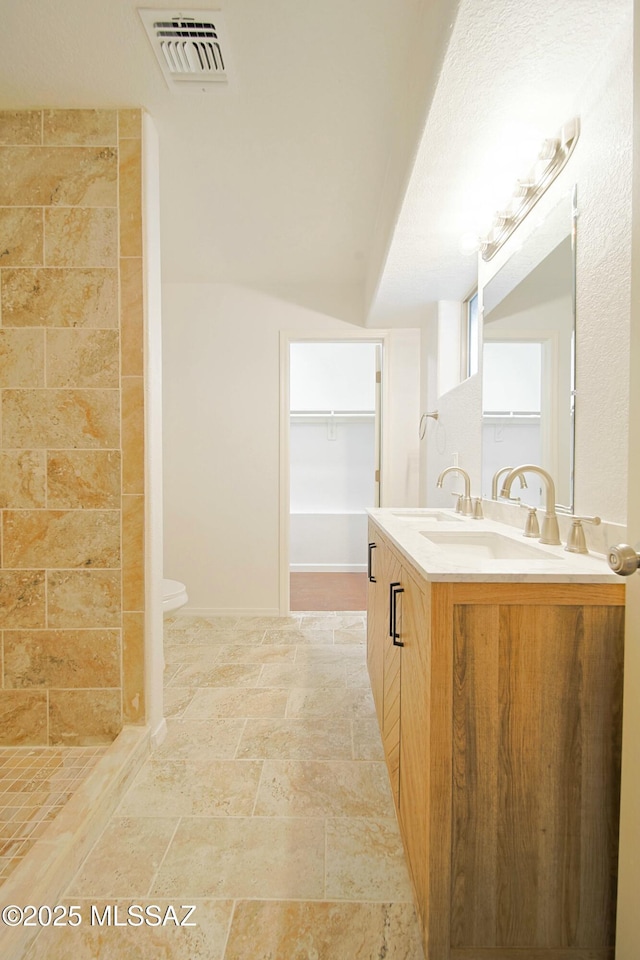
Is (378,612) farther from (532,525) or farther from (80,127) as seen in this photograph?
(80,127)

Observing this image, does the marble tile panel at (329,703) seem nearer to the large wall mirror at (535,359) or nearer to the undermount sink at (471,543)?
the undermount sink at (471,543)

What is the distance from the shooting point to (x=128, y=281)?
174 centimetres

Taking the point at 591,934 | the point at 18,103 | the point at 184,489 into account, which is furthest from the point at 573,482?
the point at 184,489

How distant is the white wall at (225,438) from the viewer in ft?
11.1

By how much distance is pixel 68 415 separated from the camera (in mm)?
1734

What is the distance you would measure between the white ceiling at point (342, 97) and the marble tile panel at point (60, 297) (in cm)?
62

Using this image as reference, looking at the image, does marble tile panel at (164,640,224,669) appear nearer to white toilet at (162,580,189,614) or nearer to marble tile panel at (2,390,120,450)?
white toilet at (162,580,189,614)

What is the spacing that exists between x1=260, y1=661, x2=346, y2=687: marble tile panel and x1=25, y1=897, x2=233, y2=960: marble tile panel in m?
1.21

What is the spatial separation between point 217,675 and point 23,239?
2115mm

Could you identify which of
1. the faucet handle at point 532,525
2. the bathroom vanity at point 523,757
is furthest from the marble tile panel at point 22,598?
the faucet handle at point 532,525

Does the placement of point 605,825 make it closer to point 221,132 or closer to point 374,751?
point 374,751

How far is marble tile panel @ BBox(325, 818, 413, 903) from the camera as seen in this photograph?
120 cm

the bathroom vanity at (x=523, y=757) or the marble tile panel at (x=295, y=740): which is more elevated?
the bathroom vanity at (x=523, y=757)

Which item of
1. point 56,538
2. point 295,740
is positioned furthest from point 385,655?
point 56,538
